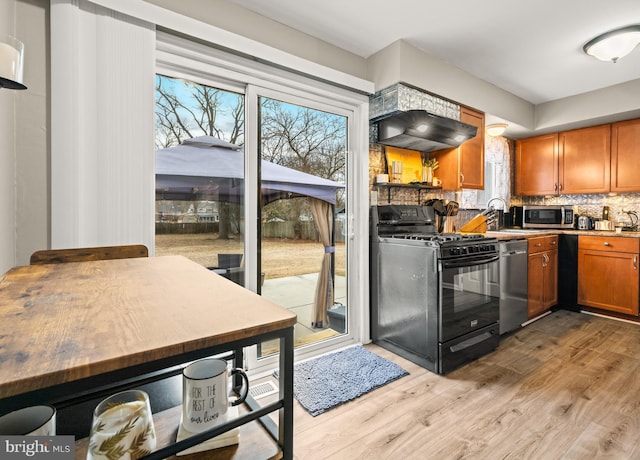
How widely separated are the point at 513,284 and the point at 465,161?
1289 millimetres

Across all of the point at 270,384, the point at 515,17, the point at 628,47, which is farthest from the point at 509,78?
the point at 270,384

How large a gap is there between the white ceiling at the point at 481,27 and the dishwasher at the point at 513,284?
1.65 metres

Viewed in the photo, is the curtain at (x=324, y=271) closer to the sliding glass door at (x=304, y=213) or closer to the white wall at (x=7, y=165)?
the sliding glass door at (x=304, y=213)

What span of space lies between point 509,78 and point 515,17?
44.2 inches

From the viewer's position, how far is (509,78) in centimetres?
326

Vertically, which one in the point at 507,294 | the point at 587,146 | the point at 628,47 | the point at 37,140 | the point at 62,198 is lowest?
the point at 507,294

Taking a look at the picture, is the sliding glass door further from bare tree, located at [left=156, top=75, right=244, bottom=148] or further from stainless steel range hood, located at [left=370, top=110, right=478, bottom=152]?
stainless steel range hood, located at [left=370, top=110, right=478, bottom=152]

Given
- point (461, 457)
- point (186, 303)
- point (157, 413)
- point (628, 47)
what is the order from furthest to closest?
point (628, 47) < point (461, 457) < point (157, 413) < point (186, 303)

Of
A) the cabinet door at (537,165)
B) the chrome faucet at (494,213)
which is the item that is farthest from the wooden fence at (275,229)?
the cabinet door at (537,165)

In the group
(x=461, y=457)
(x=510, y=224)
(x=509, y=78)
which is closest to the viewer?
(x=461, y=457)

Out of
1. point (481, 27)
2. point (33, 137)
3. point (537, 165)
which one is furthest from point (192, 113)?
point (537, 165)

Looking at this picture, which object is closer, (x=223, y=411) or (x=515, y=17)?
(x=223, y=411)

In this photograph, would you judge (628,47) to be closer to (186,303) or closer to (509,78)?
(509,78)

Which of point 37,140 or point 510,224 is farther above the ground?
point 37,140
